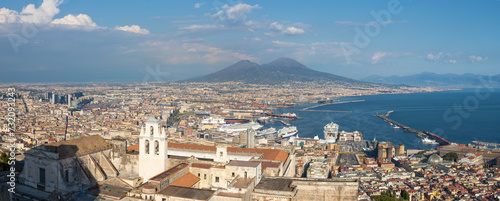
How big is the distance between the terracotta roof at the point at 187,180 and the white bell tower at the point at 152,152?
2.95 ft

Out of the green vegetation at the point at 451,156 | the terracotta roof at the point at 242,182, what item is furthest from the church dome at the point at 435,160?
the terracotta roof at the point at 242,182

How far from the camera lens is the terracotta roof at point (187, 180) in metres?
10.0

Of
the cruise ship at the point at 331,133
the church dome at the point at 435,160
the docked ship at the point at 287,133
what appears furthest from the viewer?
the docked ship at the point at 287,133

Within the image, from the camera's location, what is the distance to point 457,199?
1819 centimetres

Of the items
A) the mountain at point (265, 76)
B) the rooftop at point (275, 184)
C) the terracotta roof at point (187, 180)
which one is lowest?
the terracotta roof at point (187, 180)

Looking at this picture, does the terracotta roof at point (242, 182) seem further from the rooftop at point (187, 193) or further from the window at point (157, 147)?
the window at point (157, 147)

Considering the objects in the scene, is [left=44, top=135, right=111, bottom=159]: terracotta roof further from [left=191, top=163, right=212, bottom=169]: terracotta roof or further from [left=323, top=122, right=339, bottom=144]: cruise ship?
[left=323, top=122, right=339, bottom=144]: cruise ship

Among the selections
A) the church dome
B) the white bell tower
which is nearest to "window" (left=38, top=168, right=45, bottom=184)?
the white bell tower

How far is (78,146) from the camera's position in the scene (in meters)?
11.2

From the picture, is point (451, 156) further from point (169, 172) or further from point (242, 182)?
point (169, 172)

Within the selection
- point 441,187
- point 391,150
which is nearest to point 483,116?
point 391,150

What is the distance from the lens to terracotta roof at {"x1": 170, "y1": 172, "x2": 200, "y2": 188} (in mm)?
10047

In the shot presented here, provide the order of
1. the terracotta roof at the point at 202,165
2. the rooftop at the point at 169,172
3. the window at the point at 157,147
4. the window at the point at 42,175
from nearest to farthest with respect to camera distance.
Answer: the rooftop at the point at 169,172, the window at the point at 42,175, the terracotta roof at the point at 202,165, the window at the point at 157,147

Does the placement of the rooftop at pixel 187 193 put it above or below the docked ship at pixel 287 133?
above
